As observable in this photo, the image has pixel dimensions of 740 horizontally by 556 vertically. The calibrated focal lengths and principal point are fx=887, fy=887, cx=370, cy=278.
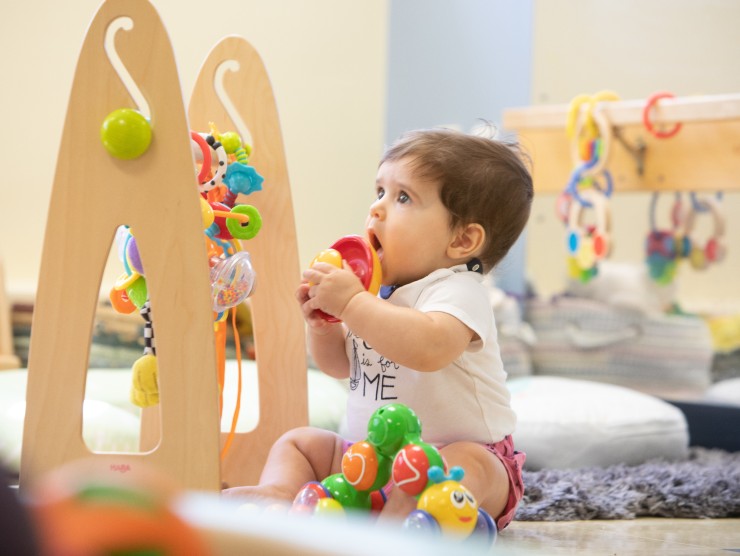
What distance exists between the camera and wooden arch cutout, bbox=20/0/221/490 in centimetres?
84

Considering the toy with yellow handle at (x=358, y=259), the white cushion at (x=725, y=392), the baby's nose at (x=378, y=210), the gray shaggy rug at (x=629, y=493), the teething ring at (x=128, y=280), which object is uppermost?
the baby's nose at (x=378, y=210)

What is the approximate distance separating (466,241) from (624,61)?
1.78m

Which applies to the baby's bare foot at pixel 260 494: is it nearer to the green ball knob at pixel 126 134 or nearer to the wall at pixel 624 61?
the green ball knob at pixel 126 134

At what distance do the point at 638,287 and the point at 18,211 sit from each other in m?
1.61

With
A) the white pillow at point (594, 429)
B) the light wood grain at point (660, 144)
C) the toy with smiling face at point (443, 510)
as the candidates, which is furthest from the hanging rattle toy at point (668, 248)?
the toy with smiling face at point (443, 510)

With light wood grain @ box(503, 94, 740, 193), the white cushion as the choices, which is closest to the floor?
the white cushion

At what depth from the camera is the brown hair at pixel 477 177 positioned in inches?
39.9

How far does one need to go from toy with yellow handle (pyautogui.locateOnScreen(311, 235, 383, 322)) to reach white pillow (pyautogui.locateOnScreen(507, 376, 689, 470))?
0.70m

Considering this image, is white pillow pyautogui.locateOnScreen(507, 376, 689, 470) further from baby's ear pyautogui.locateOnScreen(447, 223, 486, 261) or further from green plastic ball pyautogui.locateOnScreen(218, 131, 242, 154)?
green plastic ball pyautogui.locateOnScreen(218, 131, 242, 154)

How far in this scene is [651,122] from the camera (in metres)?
2.02

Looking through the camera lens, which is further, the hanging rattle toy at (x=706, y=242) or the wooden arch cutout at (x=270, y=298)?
the hanging rattle toy at (x=706, y=242)

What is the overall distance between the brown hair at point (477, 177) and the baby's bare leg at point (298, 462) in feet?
0.93

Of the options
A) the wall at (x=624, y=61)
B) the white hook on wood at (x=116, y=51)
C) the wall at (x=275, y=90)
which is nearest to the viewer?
the white hook on wood at (x=116, y=51)

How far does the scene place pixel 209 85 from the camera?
1.19m
